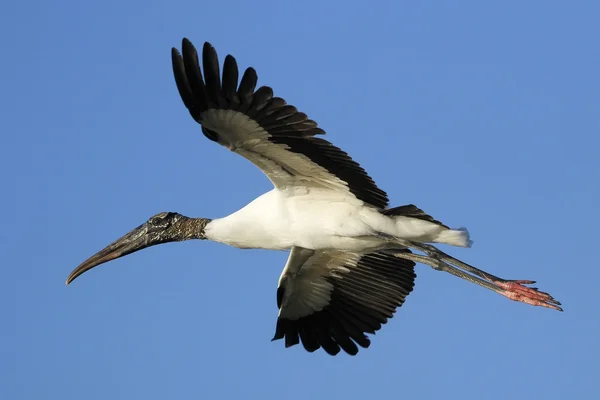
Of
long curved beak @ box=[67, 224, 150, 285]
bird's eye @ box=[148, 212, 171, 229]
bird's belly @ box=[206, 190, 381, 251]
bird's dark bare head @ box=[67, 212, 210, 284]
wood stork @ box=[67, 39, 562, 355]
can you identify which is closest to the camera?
wood stork @ box=[67, 39, 562, 355]

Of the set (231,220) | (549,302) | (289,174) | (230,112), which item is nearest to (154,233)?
(231,220)

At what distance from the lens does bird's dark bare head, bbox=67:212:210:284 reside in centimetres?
1233

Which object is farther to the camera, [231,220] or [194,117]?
[231,220]

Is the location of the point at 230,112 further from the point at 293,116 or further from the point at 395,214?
the point at 395,214

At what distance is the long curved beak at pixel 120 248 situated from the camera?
12824mm

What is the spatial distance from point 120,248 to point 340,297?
2.81m

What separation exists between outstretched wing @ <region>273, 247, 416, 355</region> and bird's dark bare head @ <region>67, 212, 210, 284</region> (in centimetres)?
124

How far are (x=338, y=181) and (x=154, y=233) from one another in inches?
120

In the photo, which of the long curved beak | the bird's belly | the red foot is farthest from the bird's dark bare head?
the red foot

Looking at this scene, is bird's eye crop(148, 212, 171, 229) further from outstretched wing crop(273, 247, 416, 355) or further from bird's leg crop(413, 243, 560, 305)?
bird's leg crop(413, 243, 560, 305)

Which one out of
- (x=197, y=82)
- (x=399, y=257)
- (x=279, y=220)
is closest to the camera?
(x=197, y=82)

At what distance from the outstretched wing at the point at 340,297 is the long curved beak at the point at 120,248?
6.16 ft

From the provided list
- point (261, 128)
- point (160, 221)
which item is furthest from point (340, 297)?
point (261, 128)

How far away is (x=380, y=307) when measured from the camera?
12.2m
